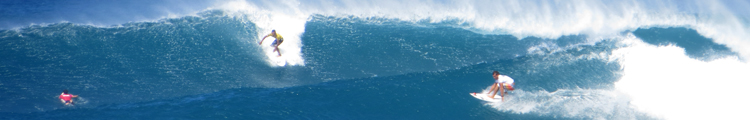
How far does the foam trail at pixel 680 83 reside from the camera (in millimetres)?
10117

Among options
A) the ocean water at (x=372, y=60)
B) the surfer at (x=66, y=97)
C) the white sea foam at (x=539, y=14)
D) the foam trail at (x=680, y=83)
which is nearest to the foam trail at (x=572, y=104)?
the ocean water at (x=372, y=60)

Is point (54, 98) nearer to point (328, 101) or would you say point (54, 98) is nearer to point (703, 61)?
point (328, 101)

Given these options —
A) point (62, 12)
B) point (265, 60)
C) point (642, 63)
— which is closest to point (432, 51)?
point (265, 60)

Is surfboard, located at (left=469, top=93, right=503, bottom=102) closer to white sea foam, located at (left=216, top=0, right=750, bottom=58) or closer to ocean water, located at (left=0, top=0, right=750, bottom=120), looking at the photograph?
ocean water, located at (left=0, top=0, right=750, bottom=120)

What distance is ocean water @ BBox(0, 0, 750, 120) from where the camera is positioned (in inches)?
384

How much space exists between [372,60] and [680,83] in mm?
8646

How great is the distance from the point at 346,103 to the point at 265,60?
3595mm

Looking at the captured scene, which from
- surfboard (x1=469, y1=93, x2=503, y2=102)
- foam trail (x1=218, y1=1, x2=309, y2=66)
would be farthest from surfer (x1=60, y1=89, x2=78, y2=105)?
surfboard (x1=469, y1=93, x2=503, y2=102)

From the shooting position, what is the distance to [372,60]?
12.4m

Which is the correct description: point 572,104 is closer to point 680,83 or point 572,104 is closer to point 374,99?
point 680,83

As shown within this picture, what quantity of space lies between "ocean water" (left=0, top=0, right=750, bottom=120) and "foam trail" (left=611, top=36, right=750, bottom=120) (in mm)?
51

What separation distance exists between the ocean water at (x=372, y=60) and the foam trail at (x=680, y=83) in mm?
51

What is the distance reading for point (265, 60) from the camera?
12.1 m

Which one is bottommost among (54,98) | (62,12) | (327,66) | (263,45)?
(54,98)
